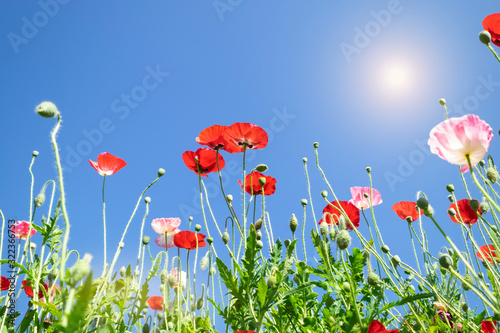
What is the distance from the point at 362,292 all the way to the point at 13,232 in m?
2.63

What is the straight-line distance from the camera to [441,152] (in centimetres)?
156

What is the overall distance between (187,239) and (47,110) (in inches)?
70.6

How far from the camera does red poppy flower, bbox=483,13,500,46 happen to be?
1.83 meters

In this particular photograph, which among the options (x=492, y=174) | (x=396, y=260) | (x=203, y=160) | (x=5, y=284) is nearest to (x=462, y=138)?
(x=492, y=174)

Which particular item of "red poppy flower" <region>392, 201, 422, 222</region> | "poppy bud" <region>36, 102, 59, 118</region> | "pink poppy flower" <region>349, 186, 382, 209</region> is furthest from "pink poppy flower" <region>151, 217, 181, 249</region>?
"poppy bud" <region>36, 102, 59, 118</region>

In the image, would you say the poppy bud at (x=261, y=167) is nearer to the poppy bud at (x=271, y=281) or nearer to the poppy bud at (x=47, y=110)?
the poppy bud at (x=271, y=281)

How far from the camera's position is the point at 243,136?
246cm

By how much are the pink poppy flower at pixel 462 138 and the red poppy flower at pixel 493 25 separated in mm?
661

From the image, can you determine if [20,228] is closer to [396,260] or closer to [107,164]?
[107,164]

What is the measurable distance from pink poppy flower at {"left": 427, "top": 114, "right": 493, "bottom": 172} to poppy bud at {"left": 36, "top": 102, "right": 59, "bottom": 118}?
1.36 meters

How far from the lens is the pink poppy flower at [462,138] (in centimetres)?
145

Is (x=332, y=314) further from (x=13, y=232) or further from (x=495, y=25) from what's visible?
(x=13, y=232)

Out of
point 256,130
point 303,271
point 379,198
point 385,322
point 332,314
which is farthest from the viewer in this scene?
point 379,198

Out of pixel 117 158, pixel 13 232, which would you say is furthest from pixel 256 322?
pixel 13 232
